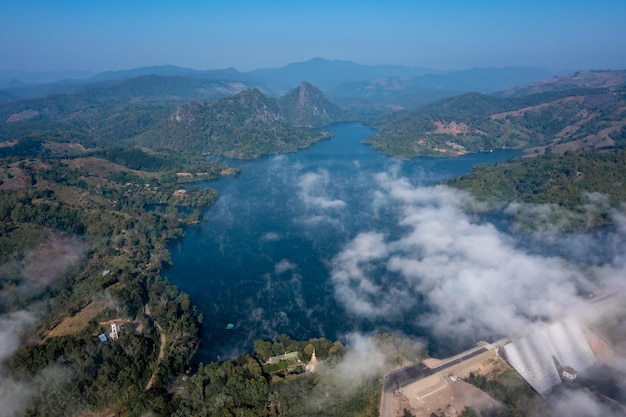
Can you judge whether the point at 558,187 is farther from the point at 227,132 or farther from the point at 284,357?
the point at 227,132

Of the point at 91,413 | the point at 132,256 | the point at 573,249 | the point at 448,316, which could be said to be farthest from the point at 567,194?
the point at 91,413

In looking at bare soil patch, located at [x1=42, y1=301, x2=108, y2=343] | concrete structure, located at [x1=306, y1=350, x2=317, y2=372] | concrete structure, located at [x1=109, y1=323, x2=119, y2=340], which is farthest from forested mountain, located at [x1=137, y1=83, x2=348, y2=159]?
concrete structure, located at [x1=306, y1=350, x2=317, y2=372]

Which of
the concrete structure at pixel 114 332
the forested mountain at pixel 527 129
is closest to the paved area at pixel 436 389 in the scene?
the concrete structure at pixel 114 332

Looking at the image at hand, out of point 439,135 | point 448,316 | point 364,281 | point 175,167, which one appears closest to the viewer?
point 448,316

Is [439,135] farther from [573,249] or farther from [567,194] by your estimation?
[573,249]

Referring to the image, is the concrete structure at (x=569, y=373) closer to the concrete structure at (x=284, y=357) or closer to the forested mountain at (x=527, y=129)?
the concrete structure at (x=284, y=357)

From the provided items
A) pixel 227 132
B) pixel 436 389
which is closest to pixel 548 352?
pixel 436 389

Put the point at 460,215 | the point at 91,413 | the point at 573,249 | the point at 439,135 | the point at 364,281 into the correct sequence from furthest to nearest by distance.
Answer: the point at 439,135 → the point at 460,215 → the point at 573,249 → the point at 364,281 → the point at 91,413

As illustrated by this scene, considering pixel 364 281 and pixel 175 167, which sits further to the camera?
pixel 175 167
